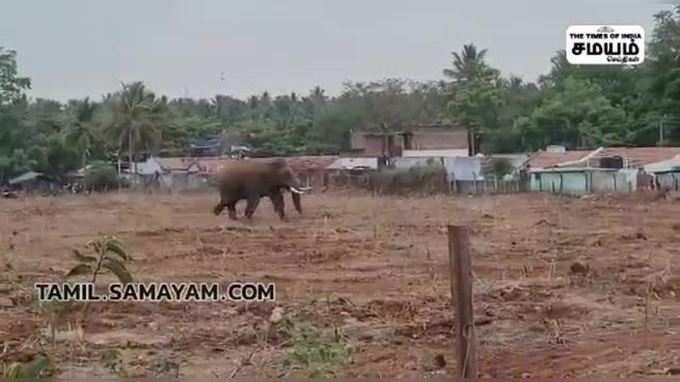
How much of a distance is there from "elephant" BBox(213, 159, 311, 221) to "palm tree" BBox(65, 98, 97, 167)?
0.50m

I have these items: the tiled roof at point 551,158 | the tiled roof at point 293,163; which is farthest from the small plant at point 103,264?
the tiled roof at point 551,158

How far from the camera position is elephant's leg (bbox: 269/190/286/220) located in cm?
382

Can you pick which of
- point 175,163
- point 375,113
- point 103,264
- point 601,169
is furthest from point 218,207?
point 601,169

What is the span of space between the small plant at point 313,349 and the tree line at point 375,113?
1.85 ft

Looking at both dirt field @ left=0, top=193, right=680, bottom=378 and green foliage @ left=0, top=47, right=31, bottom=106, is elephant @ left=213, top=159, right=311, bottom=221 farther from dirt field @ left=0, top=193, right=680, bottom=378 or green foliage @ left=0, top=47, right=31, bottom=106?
green foliage @ left=0, top=47, right=31, bottom=106

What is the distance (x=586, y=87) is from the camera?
125 inches

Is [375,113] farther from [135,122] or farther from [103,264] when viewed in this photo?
[103,264]

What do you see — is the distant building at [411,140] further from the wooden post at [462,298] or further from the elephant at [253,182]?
the wooden post at [462,298]

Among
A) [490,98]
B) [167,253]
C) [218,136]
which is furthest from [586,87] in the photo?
[167,253]

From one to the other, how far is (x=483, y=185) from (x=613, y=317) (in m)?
0.55

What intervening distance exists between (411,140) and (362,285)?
52cm

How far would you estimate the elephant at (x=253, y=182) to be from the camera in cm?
365

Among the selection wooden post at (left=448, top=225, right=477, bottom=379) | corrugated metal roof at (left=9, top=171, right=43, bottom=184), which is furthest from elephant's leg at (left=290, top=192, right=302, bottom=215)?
wooden post at (left=448, top=225, right=477, bottom=379)

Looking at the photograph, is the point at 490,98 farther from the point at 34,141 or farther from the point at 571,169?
the point at 34,141
